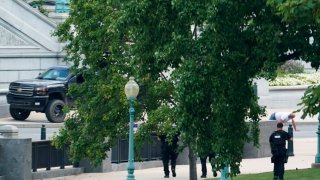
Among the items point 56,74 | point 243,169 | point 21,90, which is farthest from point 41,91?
point 243,169

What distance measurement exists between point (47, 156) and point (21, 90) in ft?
36.4

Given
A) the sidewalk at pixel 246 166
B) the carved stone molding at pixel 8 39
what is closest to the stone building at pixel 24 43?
the carved stone molding at pixel 8 39

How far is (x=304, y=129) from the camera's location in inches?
1704

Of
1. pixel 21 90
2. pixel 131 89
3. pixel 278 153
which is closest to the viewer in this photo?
pixel 131 89

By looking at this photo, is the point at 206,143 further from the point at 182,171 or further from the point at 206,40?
the point at 182,171

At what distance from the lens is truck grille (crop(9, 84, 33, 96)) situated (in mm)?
39431

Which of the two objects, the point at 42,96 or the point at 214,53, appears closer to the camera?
the point at 214,53

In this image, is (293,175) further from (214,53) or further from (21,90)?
(21,90)

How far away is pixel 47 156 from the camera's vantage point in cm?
2883

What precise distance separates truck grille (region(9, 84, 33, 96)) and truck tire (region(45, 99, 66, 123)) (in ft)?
2.66

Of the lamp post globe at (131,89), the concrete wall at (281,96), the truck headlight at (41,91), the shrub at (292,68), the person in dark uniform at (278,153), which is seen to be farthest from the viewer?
the shrub at (292,68)

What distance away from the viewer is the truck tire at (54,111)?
39.3 metres

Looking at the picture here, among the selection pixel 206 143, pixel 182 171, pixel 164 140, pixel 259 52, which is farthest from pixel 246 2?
pixel 182 171

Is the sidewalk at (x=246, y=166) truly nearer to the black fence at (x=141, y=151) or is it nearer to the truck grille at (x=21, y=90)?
the black fence at (x=141, y=151)
